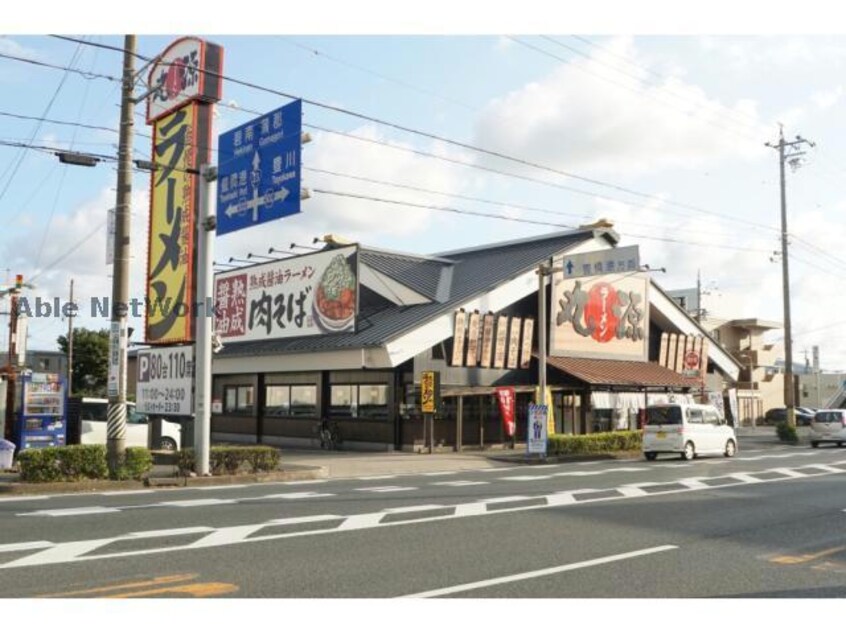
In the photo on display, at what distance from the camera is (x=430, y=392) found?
2558cm

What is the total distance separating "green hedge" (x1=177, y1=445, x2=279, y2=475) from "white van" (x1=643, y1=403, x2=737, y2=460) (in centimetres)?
1269

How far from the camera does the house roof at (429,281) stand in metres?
27.7

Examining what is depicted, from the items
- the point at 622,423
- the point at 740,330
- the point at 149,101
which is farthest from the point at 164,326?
the point at 740,330

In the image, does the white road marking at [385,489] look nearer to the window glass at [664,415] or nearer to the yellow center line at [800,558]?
the yellow center line at [800,558]

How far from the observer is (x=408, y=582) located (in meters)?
7.24

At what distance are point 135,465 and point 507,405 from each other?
14.3 meters

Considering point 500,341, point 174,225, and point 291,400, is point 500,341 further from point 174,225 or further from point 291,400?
point 174,225

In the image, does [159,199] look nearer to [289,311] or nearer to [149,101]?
[149,101]

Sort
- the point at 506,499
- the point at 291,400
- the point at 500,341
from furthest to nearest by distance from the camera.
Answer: the point at 291,400 < the point at 500,341 < the point at 506,499

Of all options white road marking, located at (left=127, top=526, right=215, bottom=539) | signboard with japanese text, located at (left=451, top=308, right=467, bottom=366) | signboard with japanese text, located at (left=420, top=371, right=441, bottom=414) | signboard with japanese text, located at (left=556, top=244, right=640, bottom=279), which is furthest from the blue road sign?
signboard with japanese text, located at (left=556, top=244, right=640, bottom=279)

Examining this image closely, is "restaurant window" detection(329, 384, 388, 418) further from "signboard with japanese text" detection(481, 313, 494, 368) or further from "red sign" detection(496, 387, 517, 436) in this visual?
"red sign" detection(496, 387, 517, 436)

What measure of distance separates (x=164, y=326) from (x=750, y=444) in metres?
26.8

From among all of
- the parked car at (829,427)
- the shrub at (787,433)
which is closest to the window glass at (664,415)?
the parked car at (829,427)

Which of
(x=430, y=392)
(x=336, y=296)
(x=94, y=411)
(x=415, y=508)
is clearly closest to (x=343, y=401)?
(x=336, y=296)
